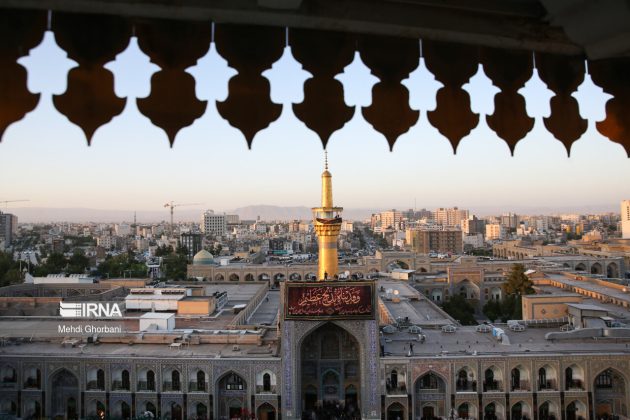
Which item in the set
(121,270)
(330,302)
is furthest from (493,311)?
(121,270)

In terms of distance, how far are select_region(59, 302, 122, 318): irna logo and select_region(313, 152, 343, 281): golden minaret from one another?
6.00m

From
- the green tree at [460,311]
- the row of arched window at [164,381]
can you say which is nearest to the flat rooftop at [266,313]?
the row of arched window at [164,381]

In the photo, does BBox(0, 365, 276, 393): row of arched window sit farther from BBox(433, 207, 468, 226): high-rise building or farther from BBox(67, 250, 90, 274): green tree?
BBox(433, 207, 468, 226): high-rise building

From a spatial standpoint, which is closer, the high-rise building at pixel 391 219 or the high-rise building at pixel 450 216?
the high-rise building at pixel 450 216

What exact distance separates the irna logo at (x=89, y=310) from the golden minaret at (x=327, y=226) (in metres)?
6.00

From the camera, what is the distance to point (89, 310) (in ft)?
48.4

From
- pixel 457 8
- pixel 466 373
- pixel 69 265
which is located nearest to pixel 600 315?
pixel 466 373

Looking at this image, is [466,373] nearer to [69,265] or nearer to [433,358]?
[433,358]

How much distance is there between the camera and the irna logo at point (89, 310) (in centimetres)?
1438

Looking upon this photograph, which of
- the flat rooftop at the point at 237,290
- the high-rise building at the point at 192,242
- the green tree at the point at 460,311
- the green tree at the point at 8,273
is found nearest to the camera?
the flat rooftop at the point at 237,290

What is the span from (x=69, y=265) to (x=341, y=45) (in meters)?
35.8

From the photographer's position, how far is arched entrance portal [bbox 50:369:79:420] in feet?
38.7

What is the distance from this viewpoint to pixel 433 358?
11.4 m

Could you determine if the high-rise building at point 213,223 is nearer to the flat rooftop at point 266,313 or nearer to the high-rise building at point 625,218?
the high-rise building at point 625,218
